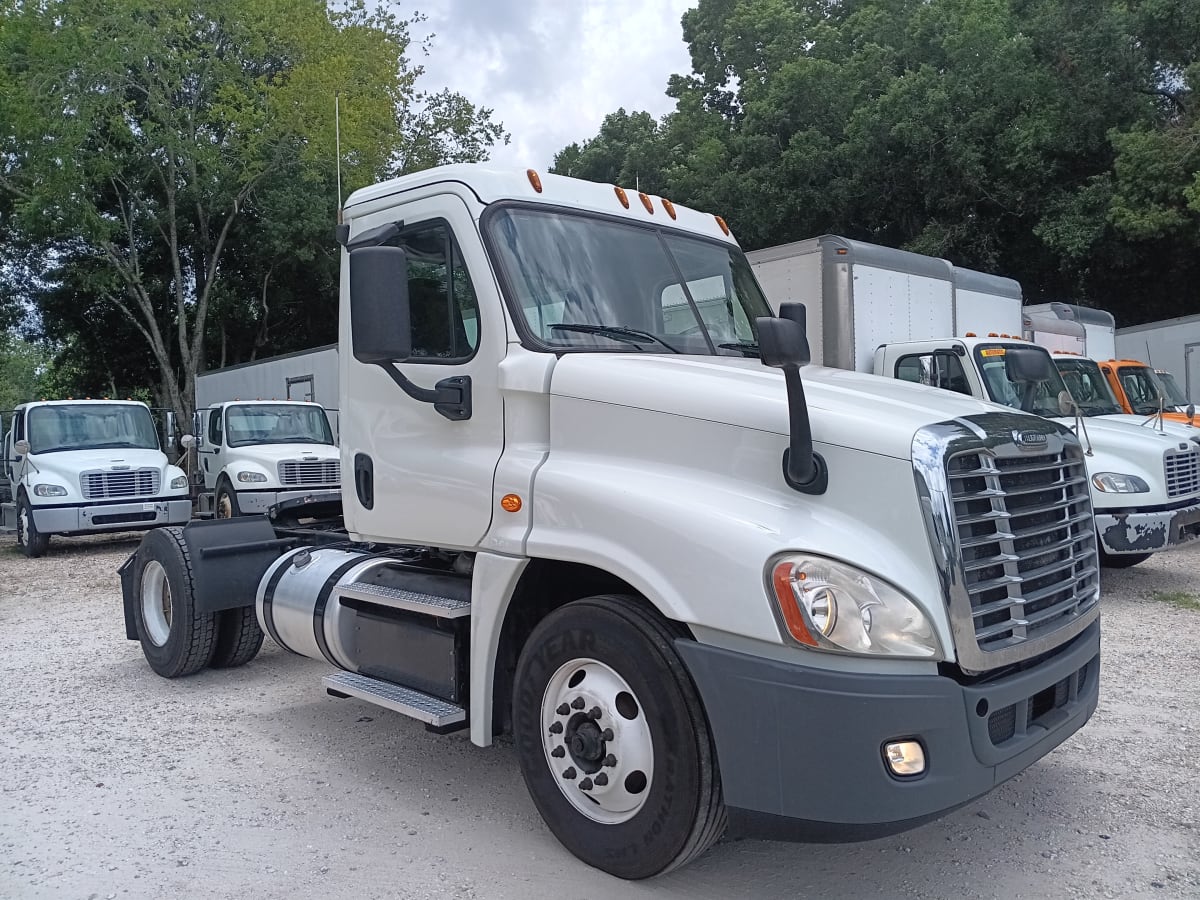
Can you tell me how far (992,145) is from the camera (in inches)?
1001

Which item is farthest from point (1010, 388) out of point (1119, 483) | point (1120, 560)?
point (1120, 560)

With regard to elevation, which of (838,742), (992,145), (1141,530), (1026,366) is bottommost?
(1141,530)

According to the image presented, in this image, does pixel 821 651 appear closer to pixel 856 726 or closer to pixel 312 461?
pixel 856 726

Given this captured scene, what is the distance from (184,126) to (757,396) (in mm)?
23880

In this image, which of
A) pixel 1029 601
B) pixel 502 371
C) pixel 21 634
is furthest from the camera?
pixel 21 634

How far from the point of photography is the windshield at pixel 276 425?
14977mm

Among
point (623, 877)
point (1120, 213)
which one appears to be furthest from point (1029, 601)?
point (1120, 213)

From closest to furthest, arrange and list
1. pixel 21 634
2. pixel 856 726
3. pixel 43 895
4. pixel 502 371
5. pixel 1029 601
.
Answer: pixel 856 726 → pixel 1029 601 → pixel 43 895 → pixel 502 371 → pixel 21 634

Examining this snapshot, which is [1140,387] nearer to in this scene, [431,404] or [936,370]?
[936,370]

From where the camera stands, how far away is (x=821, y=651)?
3000 millimetres

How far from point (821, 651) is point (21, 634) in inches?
300

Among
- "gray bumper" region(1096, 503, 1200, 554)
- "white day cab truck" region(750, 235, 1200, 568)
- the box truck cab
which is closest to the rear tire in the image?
"white day cab truck" region(750, 235, 1200, 568)

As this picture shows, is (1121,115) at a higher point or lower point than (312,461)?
higher

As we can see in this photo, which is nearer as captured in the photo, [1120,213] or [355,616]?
[355,616]
